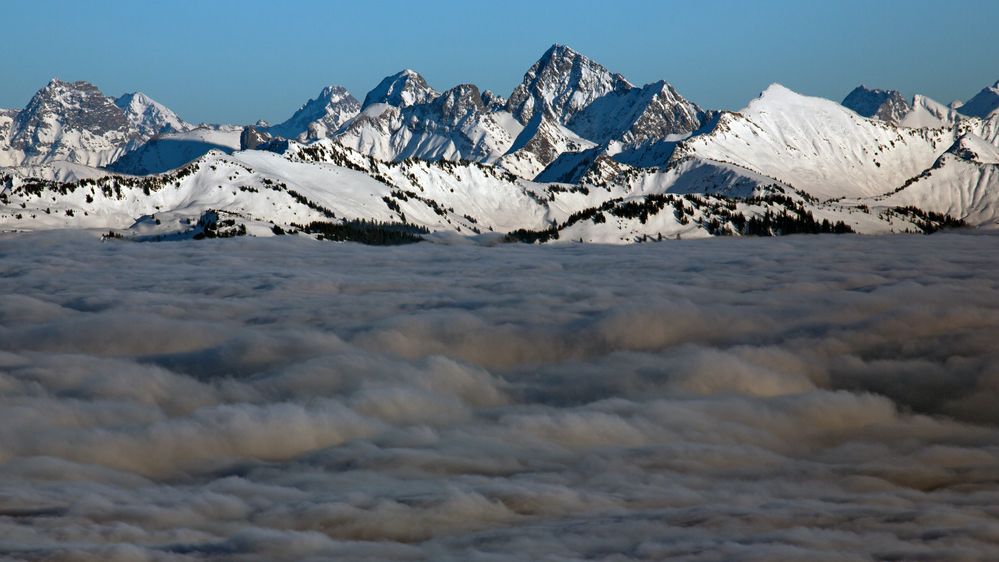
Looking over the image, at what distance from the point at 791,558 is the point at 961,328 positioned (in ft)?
114

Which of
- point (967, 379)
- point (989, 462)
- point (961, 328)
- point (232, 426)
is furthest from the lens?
point (961, 328)

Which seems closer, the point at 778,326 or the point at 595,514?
the point at 595,514

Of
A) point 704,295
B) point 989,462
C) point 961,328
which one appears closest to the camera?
point 989,462

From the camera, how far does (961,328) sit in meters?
49.3

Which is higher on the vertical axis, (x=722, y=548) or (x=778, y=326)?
(x=778, y=326)

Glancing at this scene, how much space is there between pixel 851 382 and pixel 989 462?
11.2 m

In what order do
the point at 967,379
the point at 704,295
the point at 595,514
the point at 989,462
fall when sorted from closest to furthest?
the point at 595,514 → the point at 989,462 → the point at 967,379 → the point at 704,295

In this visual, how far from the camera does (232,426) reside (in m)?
32.8

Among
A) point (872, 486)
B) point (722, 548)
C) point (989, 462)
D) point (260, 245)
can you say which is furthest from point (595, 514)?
point (260, 245)

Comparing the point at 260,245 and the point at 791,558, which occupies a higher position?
the point at 260,245

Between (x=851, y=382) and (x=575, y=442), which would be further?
(x=851, y=382)

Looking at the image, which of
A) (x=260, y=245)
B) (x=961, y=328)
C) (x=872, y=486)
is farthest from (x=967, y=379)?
(x=260, y=245)

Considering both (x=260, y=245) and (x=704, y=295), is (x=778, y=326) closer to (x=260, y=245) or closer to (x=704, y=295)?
(x=704, y=295)

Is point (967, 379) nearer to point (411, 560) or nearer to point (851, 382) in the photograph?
point (851, 382)
